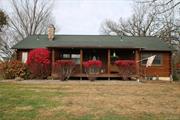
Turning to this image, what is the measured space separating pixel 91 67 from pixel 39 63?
419 cm

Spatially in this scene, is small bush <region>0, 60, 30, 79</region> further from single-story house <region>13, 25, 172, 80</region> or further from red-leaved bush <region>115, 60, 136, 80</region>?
red-leaved bush <region>115, 60, 136, 80</region>

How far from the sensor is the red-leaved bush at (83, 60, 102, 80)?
2389cm

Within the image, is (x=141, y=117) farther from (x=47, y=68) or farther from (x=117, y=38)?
(x=117, y=38)

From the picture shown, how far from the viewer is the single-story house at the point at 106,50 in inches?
1017

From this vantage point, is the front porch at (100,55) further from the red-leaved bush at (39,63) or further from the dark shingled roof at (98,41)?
the dark shingled roof at (98,41)

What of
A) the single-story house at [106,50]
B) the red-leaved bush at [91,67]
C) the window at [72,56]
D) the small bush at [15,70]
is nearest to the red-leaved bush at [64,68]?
the single-story house at [106,50]

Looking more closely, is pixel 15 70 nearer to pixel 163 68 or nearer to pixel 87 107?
pixel 163 68

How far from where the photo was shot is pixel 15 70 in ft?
82.7

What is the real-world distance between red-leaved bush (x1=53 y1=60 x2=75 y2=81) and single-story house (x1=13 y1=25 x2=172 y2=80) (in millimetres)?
828

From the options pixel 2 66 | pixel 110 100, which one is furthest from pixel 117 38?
pixel 110 100

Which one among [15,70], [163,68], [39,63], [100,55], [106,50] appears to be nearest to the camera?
[39,63]

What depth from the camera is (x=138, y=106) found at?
11266 millimetres

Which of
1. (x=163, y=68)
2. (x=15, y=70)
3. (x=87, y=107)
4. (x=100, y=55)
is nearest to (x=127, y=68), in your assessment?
(x=100, y=55)

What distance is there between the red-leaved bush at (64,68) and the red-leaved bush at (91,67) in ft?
3.57
